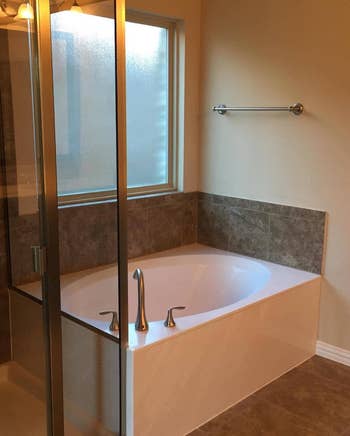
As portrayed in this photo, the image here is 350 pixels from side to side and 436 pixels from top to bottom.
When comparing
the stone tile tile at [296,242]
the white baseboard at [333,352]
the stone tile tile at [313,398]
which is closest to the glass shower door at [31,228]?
the stone tile tile at [313,398]

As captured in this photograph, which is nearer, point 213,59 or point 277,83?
point 277,83

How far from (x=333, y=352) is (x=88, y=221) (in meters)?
1.72

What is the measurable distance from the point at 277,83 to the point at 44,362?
206 cm

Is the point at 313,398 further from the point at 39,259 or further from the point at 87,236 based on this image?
the point at 39,259

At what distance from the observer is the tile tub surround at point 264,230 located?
3072 millimetres

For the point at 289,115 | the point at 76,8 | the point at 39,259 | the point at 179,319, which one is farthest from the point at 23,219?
the point at 289,115

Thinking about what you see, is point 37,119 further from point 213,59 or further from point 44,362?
point 213,59

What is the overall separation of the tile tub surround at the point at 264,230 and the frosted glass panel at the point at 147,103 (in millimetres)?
444

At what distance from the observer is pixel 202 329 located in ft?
7.77

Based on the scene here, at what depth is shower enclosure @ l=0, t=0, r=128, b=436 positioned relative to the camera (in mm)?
1921

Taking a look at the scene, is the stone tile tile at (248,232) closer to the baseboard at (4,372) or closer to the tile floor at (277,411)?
the tile floor at (277,411)

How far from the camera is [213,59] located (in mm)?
3412

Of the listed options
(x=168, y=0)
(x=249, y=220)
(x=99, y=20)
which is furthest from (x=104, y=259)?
(x=168, y=0)

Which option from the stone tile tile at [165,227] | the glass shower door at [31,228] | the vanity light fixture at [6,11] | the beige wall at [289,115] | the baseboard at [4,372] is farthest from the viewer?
the stone tile tile at [165,227]
